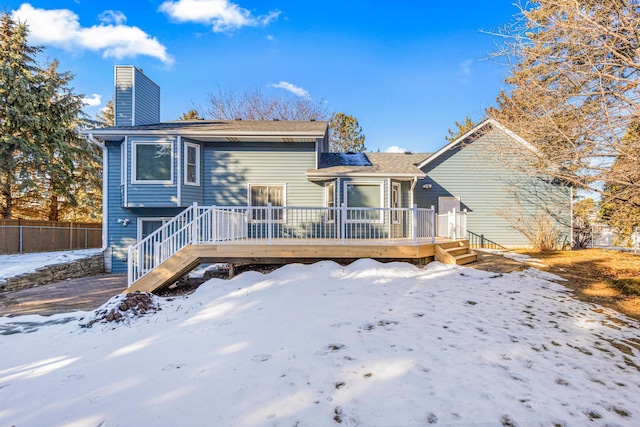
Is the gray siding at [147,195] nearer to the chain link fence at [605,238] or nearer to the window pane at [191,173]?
the window pane at [191,173]

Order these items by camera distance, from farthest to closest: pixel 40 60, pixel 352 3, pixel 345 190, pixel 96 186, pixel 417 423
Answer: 1. pixel 96 186
2. pixel 40 60
3. pixel 352 3
4. pixel 345 190
5. pixel 417 423

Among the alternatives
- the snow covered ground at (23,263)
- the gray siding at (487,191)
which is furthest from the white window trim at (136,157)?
the gray siding at (487,191)

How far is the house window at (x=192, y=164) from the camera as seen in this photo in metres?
11.1

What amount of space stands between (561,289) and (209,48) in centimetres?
1863

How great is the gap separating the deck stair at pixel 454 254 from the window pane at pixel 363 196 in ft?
10.9

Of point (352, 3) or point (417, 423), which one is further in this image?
point (352, 3)

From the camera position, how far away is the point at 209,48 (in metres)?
17.0

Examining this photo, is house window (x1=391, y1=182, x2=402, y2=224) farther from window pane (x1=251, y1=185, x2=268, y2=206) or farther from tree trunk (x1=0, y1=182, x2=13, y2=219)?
tree trunk (x1=0, y1=182, x2=13, y2=219)

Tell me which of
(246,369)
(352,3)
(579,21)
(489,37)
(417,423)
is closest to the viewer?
(417,423)

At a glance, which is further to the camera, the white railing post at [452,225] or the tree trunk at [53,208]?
the tree trunk at [53,208]

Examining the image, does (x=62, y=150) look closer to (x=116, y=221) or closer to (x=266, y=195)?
(x=116, y=221)

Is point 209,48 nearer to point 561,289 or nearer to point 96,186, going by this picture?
point 96,186

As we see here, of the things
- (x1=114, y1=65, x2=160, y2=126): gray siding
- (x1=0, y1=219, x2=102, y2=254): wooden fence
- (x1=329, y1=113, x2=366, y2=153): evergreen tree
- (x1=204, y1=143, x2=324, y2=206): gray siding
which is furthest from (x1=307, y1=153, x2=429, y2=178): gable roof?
(x1=0, y1=219, x2=102, y2=254): wooden fence

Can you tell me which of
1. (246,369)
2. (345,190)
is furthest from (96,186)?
(246,369)
